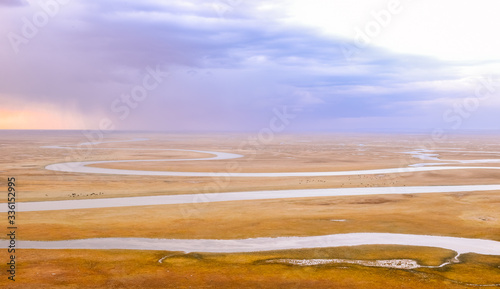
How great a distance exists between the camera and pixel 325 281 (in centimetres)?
2302

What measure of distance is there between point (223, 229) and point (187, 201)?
1397 cm

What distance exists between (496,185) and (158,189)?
45.7 m

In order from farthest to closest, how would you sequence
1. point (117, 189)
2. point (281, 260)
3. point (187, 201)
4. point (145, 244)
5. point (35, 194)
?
point (117, 189) < point (35, 194) < point (187, 201) < point (145, 244) < point (281, 260)

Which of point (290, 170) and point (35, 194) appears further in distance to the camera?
point (290, 170)

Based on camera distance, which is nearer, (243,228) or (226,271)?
(226,271)

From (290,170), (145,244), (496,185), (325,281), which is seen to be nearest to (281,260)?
(325,281)

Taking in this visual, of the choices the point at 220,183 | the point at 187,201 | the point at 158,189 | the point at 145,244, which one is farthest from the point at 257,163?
the point at 145,244

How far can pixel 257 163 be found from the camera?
310 ft

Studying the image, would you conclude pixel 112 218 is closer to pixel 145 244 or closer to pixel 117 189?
pixel 145 244

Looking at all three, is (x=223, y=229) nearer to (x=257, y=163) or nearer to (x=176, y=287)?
(x=176, y=287)

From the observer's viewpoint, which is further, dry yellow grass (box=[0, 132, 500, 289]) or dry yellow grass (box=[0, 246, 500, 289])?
dry yellow grass (box=[0, 132, 500, 289])

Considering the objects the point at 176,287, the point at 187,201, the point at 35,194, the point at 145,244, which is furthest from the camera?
the point at 35,194

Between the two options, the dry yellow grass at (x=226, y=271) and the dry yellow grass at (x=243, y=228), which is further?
the dry yellow grass at (x=243, y=228)

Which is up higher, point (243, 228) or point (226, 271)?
point (243, 228)
